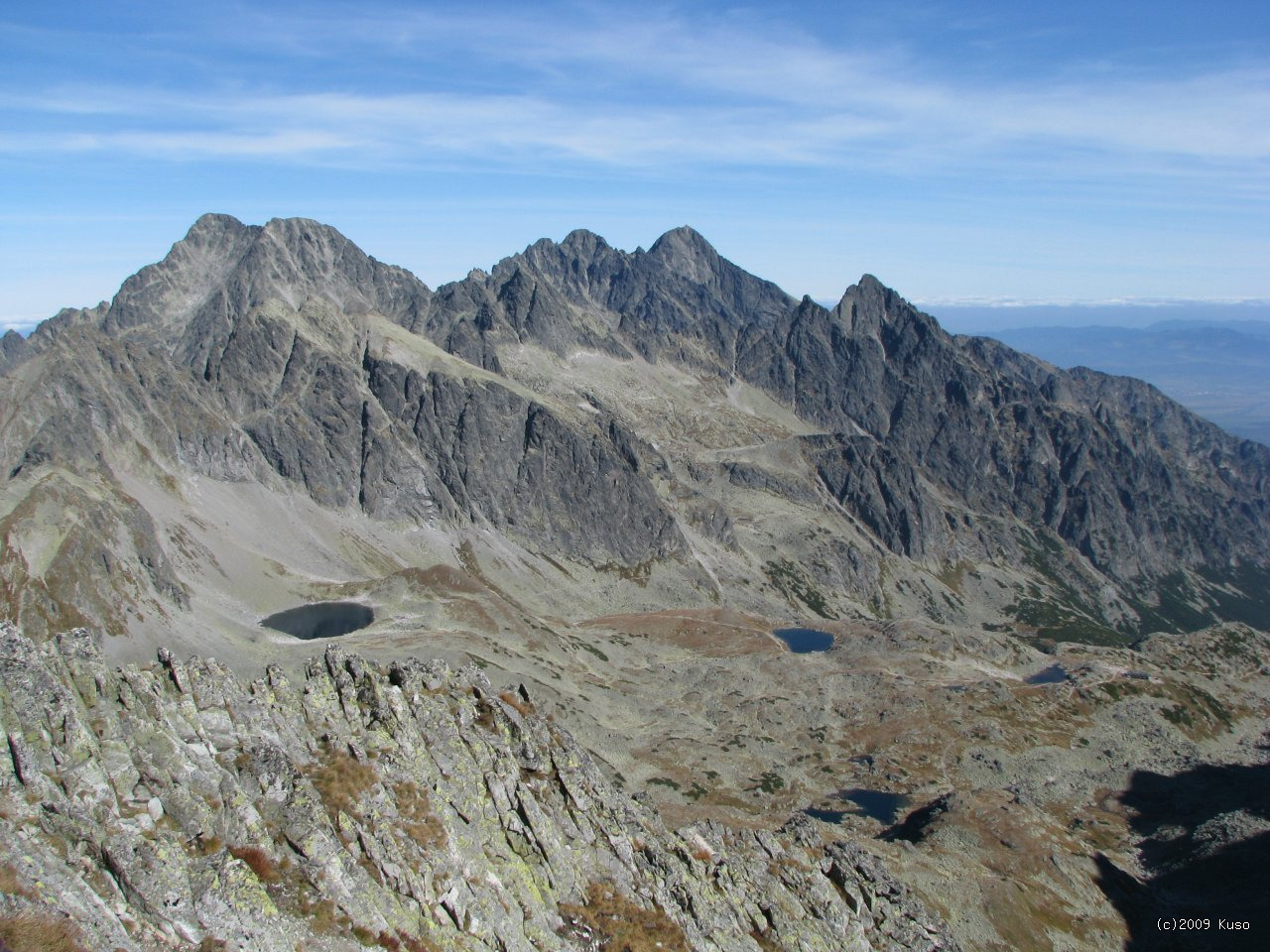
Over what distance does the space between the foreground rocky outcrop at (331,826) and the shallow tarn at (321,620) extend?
13291 centimetres

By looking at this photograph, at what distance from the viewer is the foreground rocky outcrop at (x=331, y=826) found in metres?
26.7

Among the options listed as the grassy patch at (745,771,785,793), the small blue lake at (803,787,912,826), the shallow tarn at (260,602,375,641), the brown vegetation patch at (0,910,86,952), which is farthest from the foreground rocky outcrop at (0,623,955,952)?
the shallow tarn at (260,602,375,641)

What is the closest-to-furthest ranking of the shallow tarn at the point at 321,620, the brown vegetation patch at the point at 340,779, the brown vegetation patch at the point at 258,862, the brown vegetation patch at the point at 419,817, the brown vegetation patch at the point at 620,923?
the brown vegetation patch at the point at 258,862
the brown vegetation patch at the point at 340,779
the brown vegetation patch at the point at 419,817
the brown vegetation patch at the point at 620,923
the shallow tarn at the point at 321,620

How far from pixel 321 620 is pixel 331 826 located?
6299 inches

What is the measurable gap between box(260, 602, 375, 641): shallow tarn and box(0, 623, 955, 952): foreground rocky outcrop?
436 ft

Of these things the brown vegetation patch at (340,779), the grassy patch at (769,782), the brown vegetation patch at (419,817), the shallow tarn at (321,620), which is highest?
the brown vegetation patch at (340,779)

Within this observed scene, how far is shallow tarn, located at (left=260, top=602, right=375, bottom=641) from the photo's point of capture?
177m

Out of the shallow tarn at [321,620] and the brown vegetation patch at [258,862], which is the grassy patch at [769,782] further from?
the brown vegetation patch at [258,862]

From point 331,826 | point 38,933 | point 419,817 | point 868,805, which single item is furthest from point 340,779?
point 868,805

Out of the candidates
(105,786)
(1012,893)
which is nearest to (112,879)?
(105,786)

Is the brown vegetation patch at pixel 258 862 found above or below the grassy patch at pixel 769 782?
above

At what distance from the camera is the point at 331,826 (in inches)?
1407

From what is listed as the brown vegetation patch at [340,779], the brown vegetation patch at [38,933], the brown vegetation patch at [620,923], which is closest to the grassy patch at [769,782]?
the brown vegetation patch at [620,923]

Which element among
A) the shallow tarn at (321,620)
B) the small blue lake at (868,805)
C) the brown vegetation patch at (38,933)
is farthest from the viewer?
the shallow tarn at (321,620)
